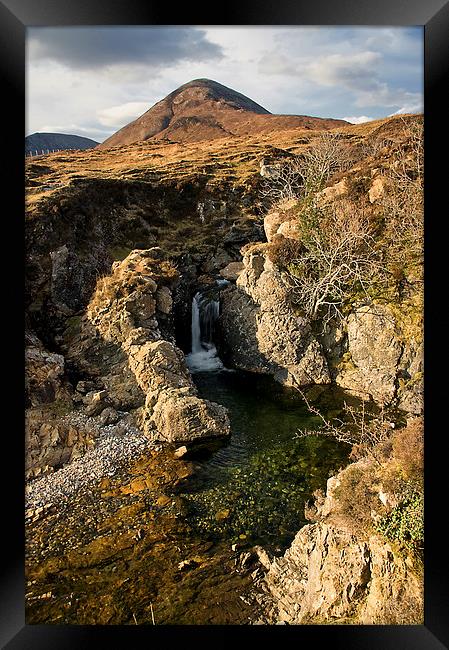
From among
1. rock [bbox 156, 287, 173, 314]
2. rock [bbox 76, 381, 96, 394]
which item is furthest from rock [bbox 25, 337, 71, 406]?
rock [bbox 156, 287, 173, 314]

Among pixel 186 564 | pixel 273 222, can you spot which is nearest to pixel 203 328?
pixel 273 222

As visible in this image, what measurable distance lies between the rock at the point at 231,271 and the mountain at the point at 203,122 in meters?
5.44

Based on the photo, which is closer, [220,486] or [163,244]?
[220,486]

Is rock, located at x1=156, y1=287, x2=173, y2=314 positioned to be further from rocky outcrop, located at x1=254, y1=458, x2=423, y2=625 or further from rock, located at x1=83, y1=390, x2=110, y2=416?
rocky outcrop, located at x1=254, y1=458, x2=423, y2=625

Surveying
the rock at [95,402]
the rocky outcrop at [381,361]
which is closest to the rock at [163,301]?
the rock at [95,402]

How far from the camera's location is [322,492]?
27.0 feet

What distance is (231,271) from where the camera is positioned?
1742 cm

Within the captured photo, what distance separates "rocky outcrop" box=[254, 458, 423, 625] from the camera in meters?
4.56

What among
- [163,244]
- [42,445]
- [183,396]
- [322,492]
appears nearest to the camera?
[322,492]

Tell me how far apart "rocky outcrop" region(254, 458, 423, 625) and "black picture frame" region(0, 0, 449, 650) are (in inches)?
Answer: 8.1
